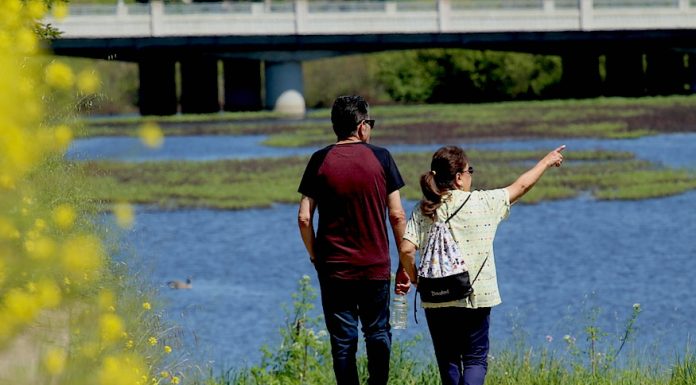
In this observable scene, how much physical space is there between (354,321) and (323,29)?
55.1 metres

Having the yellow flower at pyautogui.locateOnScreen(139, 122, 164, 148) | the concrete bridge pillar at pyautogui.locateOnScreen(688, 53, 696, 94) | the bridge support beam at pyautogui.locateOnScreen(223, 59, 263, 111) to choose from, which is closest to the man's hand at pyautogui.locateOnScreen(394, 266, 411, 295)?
the yellow flower at pyautogui.locateOnScreen(139, 122, 164, 148)

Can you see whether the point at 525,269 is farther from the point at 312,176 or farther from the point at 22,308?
the point at 22,308

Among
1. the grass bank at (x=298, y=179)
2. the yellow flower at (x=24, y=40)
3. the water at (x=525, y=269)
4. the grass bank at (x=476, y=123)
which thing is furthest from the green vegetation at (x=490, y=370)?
the grass bank at (x=476, y=123)

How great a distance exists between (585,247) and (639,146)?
1742 cm

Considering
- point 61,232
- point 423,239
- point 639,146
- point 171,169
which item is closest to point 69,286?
point 61,232

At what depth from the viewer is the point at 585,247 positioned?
77.3ft

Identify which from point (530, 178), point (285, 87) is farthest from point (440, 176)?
point (285, 87)

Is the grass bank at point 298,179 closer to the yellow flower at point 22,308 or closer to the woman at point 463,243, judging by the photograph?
the woman at point 463,243

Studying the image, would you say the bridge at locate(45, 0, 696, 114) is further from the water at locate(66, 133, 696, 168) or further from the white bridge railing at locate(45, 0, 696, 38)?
the water at locate(66, 133, 696, 168)

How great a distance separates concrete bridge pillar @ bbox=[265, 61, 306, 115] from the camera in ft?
219

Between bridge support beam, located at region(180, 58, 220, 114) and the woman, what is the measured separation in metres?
62.3

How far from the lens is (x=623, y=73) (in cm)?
7088

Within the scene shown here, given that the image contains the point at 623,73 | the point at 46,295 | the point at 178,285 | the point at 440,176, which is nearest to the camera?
the point at 46,295

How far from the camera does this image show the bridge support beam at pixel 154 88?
68438 mm
